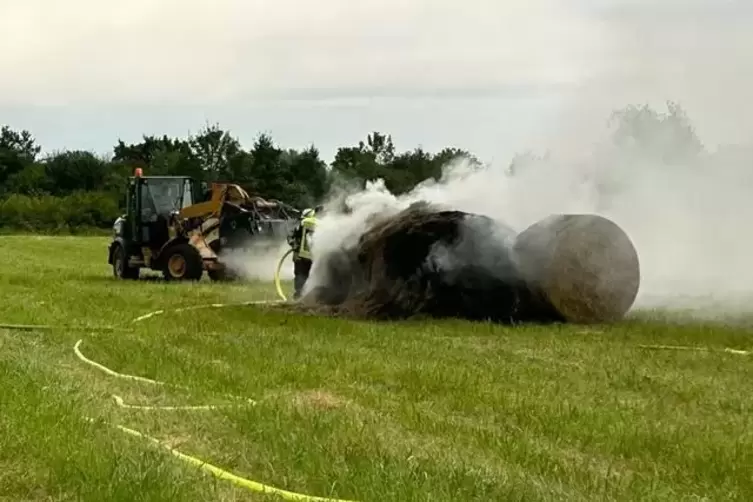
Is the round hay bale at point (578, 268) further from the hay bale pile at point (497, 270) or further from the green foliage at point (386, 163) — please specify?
the green foliage at point (386, 163)

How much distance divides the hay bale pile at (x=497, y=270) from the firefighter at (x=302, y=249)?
210 cm

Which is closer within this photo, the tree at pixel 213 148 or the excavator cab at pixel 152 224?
the excavator cab at pixel 152 224

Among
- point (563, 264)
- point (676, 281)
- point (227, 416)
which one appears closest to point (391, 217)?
point (563, 264)

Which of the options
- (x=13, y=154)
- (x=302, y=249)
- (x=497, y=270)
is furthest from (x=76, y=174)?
(x=497, y=270)

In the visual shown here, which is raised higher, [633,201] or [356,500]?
[633,201]

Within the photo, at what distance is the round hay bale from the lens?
14609mm

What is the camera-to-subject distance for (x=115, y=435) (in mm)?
7250

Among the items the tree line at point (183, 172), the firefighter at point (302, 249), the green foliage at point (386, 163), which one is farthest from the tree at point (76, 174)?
the firefighter at point (302, 249)

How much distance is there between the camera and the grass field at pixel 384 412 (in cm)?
614

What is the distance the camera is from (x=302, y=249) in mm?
17484

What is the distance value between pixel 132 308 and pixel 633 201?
7.94 meters

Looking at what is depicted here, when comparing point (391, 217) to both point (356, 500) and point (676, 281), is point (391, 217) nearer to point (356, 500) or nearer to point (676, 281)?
point (676, 281)

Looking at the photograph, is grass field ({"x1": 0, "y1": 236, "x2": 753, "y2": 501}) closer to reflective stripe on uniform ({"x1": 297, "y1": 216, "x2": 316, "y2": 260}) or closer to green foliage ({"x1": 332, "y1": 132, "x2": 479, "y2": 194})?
reflective stripe on uniform ({"x1": 297, "y1": 216, "x2": 316, "y2": 260})

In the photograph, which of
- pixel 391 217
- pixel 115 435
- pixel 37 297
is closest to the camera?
pixel 115 435
